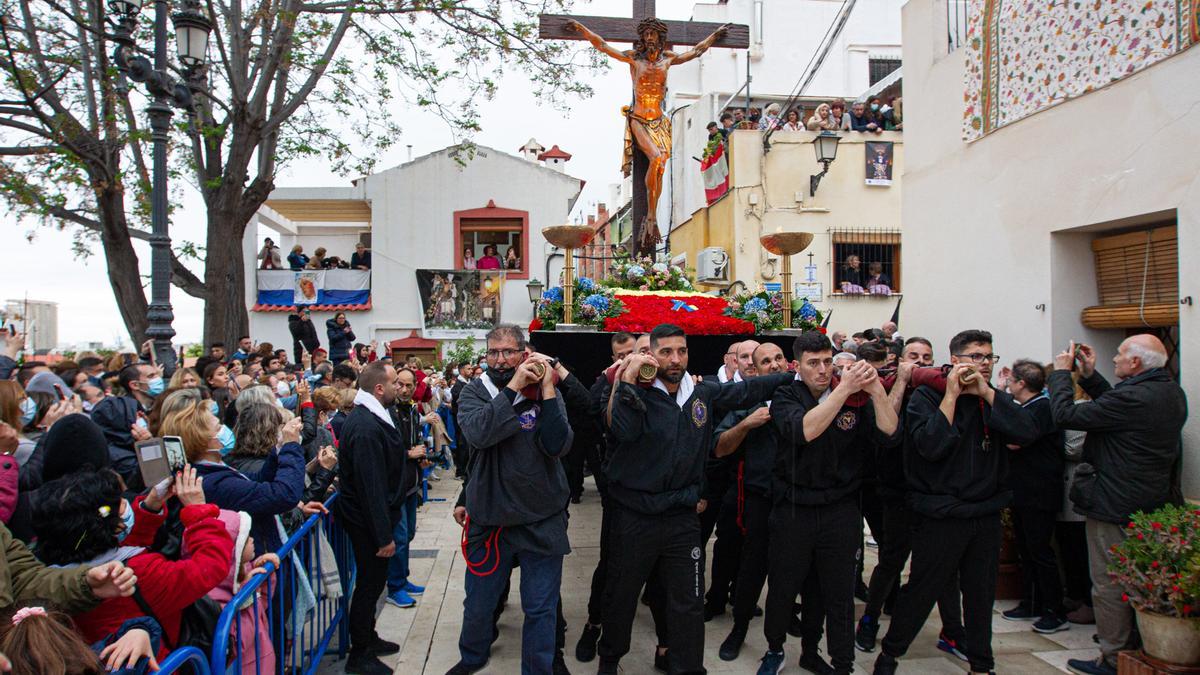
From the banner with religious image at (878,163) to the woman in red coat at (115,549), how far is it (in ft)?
46.0

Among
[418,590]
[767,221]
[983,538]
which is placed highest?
[767,221]

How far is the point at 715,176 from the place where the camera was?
1617 centimetres

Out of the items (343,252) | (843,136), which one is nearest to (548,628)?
(843,136)

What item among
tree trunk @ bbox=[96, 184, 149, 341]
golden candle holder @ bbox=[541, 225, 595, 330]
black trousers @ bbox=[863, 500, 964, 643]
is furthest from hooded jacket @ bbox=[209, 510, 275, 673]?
tree trunk @ bbox=[96, 184, 149, 341]

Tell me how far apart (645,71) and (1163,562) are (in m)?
7.18

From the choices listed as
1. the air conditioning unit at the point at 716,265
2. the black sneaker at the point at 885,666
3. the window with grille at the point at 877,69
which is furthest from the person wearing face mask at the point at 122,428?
the window with grille at the point at 877,69

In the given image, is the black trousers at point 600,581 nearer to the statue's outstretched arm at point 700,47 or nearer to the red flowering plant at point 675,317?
the red flowering plant at point 675,317

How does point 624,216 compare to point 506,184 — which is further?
point 624,216

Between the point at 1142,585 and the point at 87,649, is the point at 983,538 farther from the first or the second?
the point at 87,649

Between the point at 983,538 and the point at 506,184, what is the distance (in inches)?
770

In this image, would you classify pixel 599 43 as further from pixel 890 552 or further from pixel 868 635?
pixel 868 635

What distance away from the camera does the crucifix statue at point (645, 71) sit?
9.36m

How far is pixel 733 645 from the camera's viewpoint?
4.92 m

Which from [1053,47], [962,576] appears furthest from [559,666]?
[1053,47]
